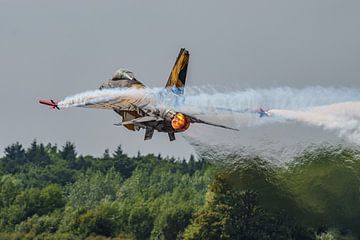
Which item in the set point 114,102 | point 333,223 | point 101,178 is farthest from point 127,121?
point 101,178

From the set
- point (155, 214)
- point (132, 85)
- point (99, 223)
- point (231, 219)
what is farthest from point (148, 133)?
point (155, 214)

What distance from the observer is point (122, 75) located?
6316 cm

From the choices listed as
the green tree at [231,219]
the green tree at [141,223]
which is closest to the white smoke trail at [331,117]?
the green tree at [231,219]

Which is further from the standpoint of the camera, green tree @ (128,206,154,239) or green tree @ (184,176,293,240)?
green tree @ (128,206,154,239)

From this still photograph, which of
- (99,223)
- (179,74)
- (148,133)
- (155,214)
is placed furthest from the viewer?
(155,214)

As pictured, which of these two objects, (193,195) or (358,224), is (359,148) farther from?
(193,195)

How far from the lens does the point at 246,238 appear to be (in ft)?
322

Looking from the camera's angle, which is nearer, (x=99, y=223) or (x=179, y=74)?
(x=179, y=74)

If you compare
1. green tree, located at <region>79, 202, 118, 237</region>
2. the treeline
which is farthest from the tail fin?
green tree, located at <region>79, 202, 118, 237</region>

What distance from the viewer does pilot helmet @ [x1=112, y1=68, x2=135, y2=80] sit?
62.8m

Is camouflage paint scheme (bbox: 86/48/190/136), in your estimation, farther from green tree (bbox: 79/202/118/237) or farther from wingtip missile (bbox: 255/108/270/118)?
green tree (bbox: 79/202/118/237)

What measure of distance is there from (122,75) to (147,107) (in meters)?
3.93

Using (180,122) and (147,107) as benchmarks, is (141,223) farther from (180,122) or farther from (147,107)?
(180,122)

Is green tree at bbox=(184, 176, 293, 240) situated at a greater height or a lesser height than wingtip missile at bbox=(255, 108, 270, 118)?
lesser
